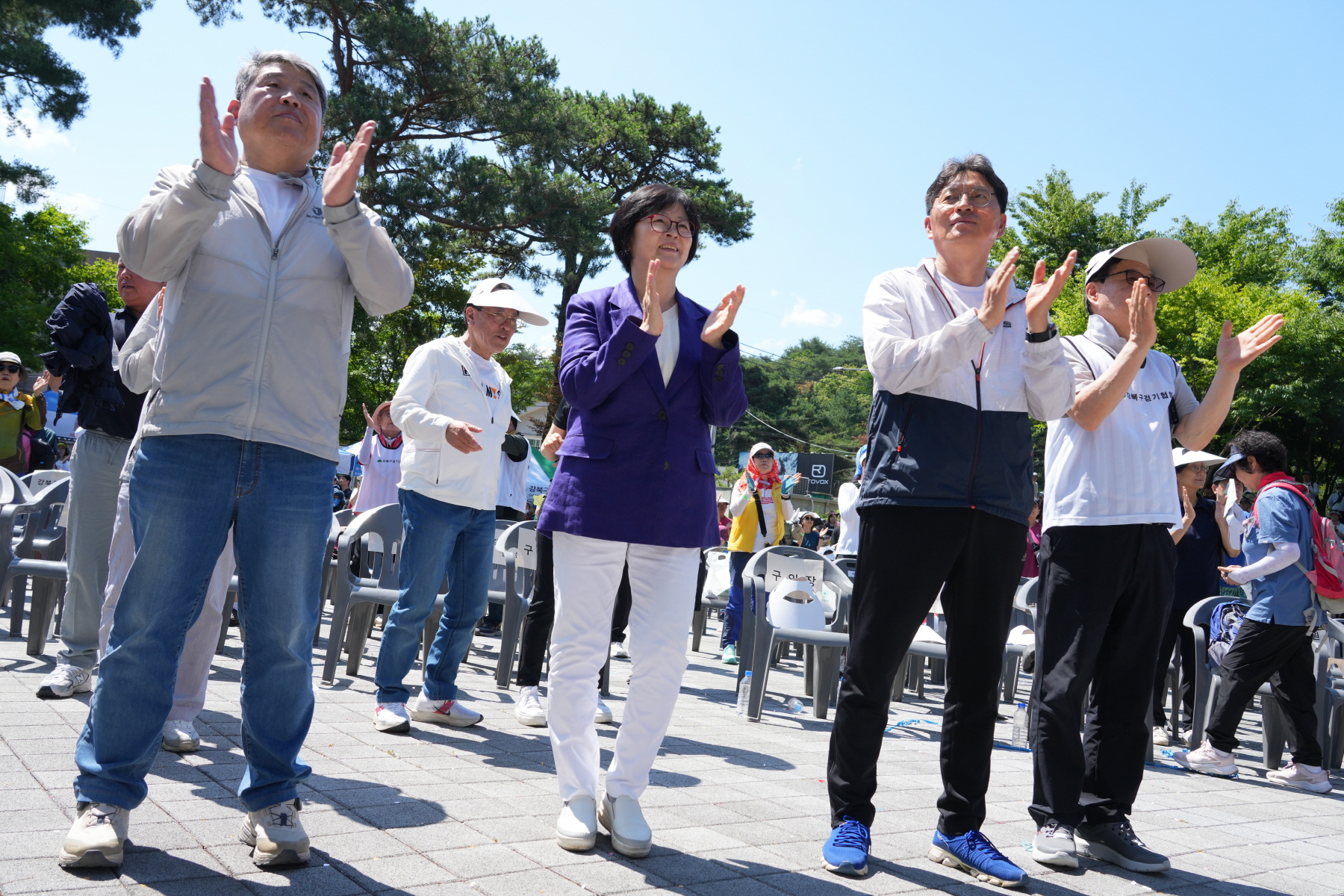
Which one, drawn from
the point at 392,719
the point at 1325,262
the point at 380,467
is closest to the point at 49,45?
the point at 380,467

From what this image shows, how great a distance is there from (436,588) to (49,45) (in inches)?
830

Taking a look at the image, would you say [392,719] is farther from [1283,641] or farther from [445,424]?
[1283,641]

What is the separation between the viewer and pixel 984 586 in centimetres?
339

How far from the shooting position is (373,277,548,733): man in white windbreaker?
5023 millimetres

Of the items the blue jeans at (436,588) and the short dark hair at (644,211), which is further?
the blue jeans at (436,588)

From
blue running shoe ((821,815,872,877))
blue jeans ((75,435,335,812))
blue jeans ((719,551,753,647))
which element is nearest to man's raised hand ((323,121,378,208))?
blue jeans ((75,435,335,812))

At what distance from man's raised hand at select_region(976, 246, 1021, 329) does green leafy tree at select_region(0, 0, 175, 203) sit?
70.4ft

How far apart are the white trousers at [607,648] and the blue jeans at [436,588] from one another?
5.96 ft

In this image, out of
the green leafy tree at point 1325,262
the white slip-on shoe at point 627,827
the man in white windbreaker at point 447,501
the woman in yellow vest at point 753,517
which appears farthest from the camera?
the green leafy tree at point 1325,262

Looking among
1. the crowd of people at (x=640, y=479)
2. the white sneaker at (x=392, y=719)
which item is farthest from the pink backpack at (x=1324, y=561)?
the white sneaker at (x=392, y=719)

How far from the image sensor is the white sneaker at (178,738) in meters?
3.93

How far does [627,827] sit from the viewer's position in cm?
320

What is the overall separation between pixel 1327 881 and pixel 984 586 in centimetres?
187

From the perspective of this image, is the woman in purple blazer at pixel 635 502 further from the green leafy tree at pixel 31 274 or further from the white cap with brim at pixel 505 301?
the green leafy tree at pixel 31 274
